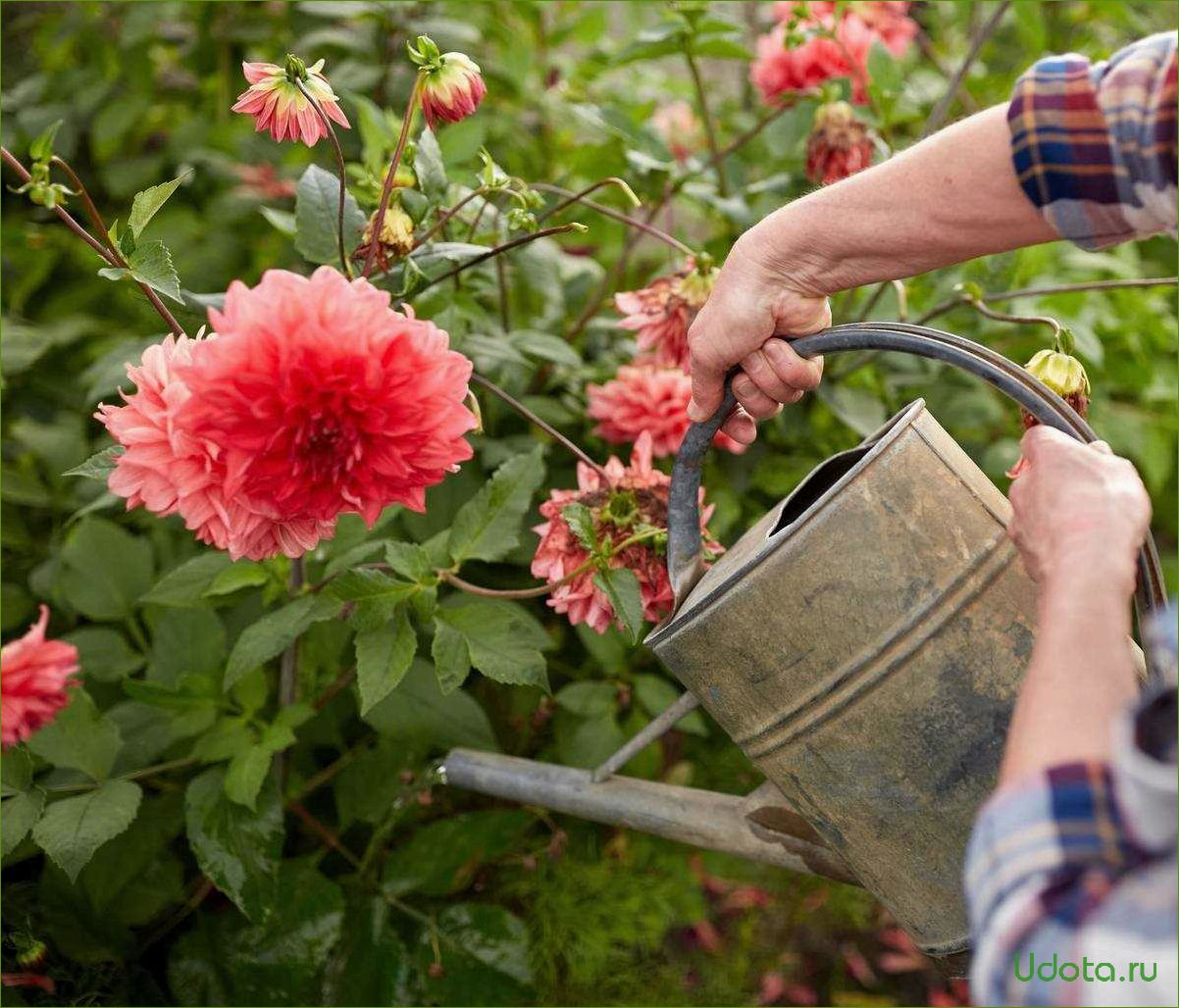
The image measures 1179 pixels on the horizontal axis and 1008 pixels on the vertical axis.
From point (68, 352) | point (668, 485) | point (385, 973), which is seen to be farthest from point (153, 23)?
point (385, 973)

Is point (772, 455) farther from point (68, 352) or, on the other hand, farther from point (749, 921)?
point (68, 352)

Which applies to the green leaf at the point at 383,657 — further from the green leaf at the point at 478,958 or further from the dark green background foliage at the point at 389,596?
the green leaf at the point at 478,958

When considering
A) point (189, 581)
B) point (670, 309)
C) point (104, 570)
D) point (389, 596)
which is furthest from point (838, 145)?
point (104, 570)

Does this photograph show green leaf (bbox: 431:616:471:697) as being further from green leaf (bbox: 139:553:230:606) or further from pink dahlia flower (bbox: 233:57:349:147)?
pink dahlia flower (bbox: 233:57:349:147)

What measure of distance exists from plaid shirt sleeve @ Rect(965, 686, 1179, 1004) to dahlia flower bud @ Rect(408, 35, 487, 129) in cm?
64

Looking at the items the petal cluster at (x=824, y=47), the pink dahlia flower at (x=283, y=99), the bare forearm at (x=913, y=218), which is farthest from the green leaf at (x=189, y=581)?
the petal cluster at (x=824, y=47)

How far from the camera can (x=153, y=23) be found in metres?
1.55

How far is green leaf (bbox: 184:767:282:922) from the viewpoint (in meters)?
1.03

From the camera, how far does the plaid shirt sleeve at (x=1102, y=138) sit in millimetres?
638

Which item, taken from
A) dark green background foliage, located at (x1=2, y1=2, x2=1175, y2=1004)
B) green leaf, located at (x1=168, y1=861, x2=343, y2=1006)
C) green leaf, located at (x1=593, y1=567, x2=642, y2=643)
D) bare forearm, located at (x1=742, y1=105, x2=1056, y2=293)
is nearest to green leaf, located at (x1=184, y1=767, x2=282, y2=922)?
dark green background foliage, located at (x1=2, y1=2, x2=1175, y2=1004)

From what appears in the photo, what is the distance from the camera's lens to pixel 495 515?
1010mm

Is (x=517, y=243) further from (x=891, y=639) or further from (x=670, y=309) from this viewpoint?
(x=891, y=639)

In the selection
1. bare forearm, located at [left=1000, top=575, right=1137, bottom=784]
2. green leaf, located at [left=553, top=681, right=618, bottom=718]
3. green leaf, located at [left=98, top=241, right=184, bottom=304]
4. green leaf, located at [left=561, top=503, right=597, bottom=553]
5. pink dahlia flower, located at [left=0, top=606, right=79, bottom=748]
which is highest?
green leaf, located at [left=98, top=241, right=184, bottom=304]

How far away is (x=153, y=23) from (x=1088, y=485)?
145cm
